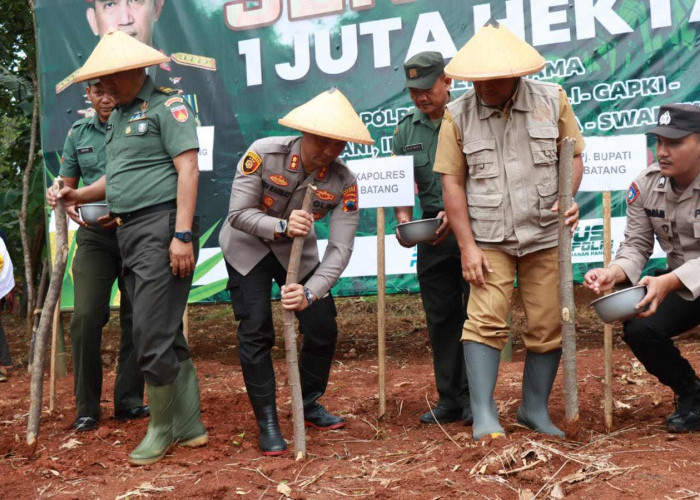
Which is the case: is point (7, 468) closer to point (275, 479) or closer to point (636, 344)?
point (275, 479)

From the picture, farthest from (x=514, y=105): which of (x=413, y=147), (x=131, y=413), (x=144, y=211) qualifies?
(x=131, y=413)

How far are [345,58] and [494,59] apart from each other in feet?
10.5

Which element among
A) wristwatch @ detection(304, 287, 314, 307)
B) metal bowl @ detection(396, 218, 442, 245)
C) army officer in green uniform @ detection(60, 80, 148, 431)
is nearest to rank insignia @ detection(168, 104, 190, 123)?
army officer in green uniform @ detection(60, 80, 148, 431)

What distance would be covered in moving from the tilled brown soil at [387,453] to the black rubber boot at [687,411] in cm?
→ 8

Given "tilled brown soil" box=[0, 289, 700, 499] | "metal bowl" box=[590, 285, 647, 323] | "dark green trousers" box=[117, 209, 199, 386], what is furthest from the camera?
"dark green trousers" box=[117, 209, 199, 386]

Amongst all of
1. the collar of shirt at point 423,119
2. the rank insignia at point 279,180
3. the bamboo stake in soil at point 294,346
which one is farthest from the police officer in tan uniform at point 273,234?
the collar of shirt at point 423,119

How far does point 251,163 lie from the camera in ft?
13.1

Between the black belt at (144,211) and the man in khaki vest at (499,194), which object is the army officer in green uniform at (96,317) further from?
the man in khaki vest at (499,194)

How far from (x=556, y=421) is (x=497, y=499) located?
138 cm

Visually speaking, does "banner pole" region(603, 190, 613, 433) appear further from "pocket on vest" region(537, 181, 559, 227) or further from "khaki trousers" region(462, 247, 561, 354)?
"pocket on vest" region(537, 181, 559, 227)

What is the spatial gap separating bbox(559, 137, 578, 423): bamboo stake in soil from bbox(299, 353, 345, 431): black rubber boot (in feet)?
4.05

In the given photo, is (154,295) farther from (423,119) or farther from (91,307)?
(423,119)

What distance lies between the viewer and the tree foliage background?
27.6ft

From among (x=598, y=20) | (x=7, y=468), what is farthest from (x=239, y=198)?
(x=598, y=20)
